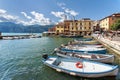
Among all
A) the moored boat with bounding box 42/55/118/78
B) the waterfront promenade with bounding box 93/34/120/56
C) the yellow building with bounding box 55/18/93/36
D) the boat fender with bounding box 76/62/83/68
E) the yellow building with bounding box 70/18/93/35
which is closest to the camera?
the moored boat with bounding box 42/55/118/78

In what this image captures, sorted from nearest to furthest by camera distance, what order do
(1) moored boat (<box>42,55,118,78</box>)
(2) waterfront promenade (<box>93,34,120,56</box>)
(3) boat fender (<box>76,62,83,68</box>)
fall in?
(1) moored boat (<box>42,55,118,78</box>) < (3) boat fender (<box>76,62,83,68</box>) < (2) waterfront promenade (<box>93,34,120,56</box>)

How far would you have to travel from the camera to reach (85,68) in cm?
1625

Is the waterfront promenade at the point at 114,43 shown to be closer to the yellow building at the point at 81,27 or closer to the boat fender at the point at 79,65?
the boat fender at the point at 79,65

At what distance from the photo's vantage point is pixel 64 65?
1781cm

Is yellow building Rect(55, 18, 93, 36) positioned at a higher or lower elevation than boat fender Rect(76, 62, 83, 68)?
higher

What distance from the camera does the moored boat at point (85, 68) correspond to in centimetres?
1446

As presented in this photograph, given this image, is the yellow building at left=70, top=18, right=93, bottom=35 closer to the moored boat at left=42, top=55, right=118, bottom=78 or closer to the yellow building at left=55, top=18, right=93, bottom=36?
the yellow building at left=55, top=18, right=93, bottom=36

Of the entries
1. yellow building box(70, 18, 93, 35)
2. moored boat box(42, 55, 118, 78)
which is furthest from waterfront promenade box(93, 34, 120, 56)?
yellow building box(70, 18, 93, 35)

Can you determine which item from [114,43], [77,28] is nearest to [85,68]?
[114,43]

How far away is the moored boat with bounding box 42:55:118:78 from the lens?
1446 cm

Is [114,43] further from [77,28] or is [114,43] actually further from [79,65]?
[77,28]

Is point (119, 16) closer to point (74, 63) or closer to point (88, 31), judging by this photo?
point (88, 31)

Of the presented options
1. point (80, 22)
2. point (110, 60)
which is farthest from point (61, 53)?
point (80, 22)

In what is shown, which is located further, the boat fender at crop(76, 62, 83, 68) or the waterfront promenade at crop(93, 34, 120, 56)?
the waterfront promenade at crop(93, 34, 120, 56)
